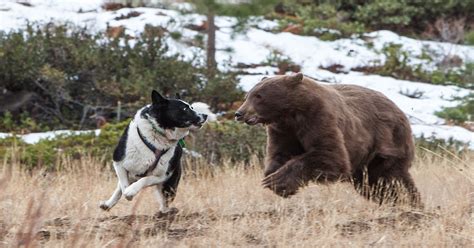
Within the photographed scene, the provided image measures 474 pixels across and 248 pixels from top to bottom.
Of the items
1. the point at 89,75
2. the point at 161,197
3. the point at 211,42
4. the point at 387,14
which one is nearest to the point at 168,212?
the point at 161,197

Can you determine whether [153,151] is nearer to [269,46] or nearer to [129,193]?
[129,193]

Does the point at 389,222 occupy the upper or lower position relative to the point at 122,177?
upper

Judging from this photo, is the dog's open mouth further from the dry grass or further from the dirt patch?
the dirt patch

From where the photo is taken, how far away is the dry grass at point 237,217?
5766mm

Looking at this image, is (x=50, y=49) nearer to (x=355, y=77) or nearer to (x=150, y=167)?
(x=355, y=77)

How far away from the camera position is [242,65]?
1861 cm

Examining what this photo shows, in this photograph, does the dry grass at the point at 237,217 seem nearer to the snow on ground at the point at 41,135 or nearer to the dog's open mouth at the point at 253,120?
the dog's open mouth at the point at 253,120

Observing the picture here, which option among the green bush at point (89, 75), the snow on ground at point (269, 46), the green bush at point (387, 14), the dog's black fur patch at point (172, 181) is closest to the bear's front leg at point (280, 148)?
the dog's black fur patch at point (172, 181)

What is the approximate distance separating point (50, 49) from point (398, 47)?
8490 mm

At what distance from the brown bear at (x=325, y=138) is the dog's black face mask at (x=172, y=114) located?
0.96 m

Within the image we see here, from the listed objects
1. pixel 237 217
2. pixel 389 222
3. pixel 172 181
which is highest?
pixel 389 222

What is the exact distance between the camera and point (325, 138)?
23.1 feet

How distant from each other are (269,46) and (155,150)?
41.7 ft

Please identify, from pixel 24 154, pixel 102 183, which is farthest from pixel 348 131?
pixel 24 154
